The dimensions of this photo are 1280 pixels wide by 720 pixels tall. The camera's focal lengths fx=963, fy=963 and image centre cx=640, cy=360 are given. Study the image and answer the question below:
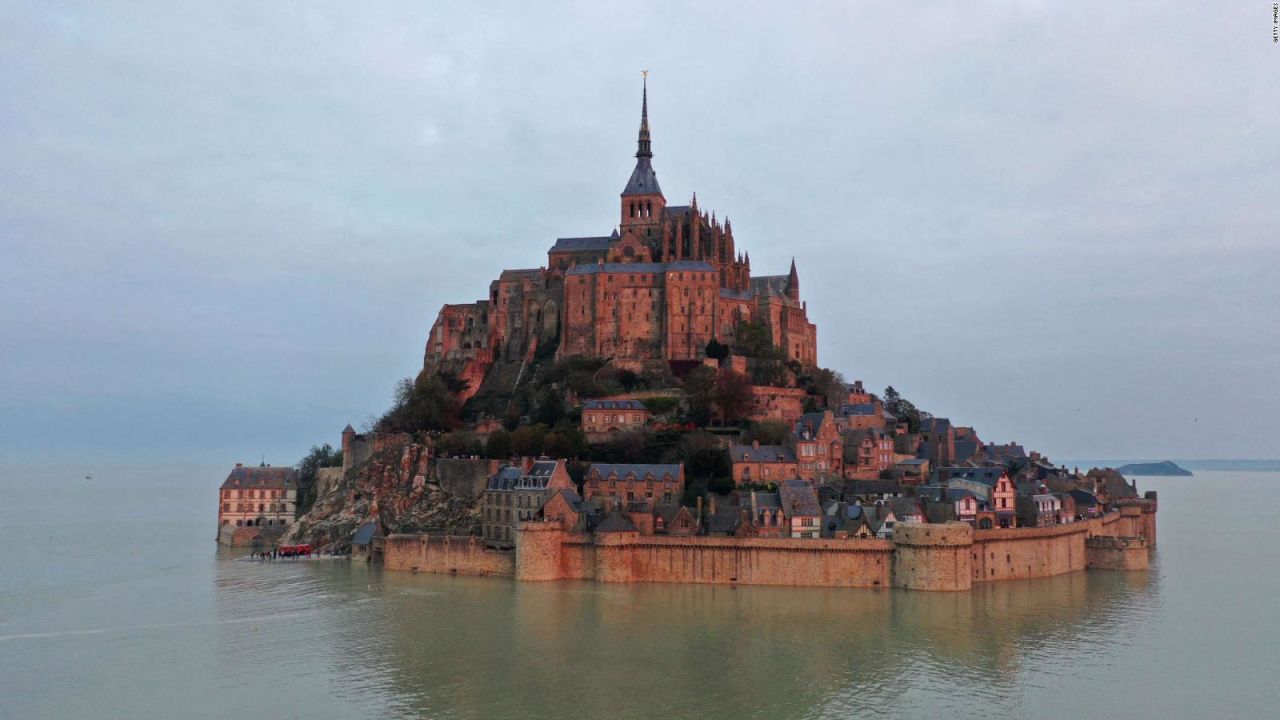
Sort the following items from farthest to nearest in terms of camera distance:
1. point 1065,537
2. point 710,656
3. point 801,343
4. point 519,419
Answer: point 801,343, point 519,419, point 1065,537, point 710,656

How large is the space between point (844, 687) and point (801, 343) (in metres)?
45.8

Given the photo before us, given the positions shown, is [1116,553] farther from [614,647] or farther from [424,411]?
[424,411]

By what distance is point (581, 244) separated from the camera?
77438 mm

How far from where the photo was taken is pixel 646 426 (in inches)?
2283

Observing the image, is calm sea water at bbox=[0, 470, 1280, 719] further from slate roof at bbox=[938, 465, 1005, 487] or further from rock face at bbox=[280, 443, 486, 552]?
slate roof at bbox=[938, 465, 1005, 487]

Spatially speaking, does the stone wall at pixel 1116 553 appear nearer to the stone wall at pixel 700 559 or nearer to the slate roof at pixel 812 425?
the stone wall at pixel 700 559

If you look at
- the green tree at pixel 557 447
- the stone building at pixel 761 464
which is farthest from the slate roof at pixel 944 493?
the green tree at pixel 557 447

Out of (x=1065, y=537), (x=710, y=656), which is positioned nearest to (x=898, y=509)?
(x=1065, y=537)

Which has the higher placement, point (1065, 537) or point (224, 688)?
point (1065, 537)

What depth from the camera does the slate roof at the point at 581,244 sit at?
3022 inches

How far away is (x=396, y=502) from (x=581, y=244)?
1194 inches

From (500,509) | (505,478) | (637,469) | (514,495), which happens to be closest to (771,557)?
(637,469)

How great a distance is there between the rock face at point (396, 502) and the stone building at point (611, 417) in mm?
7689

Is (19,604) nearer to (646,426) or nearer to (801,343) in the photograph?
(646,426)
